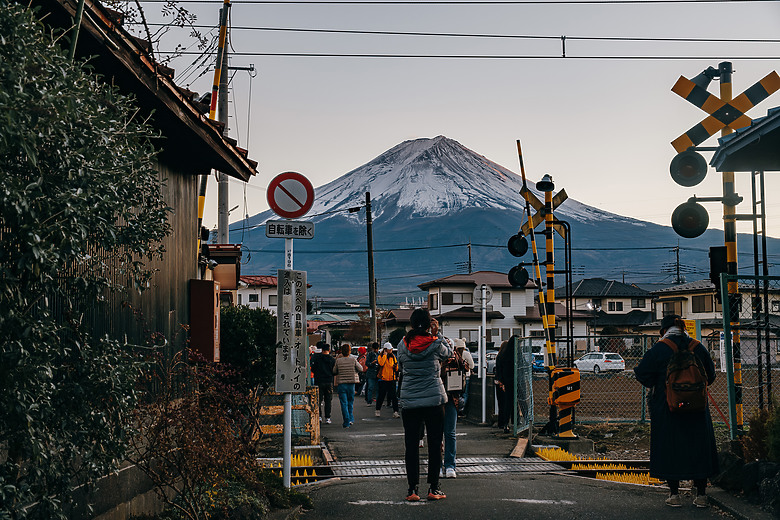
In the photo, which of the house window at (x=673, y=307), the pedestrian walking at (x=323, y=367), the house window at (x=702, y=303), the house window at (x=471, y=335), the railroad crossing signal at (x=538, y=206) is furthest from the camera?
the house window at (x=673, y=307)

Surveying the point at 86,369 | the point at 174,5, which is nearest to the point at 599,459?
the point at 174,5

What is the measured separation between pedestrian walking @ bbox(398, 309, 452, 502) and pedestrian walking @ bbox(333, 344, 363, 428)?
32.7ft

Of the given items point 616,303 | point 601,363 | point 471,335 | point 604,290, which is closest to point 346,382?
point 601,363

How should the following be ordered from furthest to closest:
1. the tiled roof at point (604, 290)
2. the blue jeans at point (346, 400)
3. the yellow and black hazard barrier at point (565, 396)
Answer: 1. the tiled roof at point (604, 290)
2. the blue jeans at point (346, 400)
3. the yellow and black hazard barrier at point (565, 396)

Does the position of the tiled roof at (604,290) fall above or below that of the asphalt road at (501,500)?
above

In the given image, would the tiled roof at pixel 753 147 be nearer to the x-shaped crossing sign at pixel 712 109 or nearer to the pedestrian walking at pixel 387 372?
the x-shaped crossing sign at pixel 712 109

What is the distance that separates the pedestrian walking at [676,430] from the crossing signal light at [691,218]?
276 centimetres

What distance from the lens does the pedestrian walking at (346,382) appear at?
1836cm

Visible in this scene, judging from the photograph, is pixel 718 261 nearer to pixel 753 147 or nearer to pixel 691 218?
pixel 691 218

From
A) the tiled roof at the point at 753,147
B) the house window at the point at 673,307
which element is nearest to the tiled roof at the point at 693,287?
the house window at the point at 673,307

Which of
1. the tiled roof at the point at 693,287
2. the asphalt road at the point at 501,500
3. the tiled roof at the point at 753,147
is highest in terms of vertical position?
the tiled roof at the point at 693,287

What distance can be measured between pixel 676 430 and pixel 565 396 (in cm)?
511

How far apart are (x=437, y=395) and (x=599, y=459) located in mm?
4706

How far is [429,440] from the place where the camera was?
831 cm
